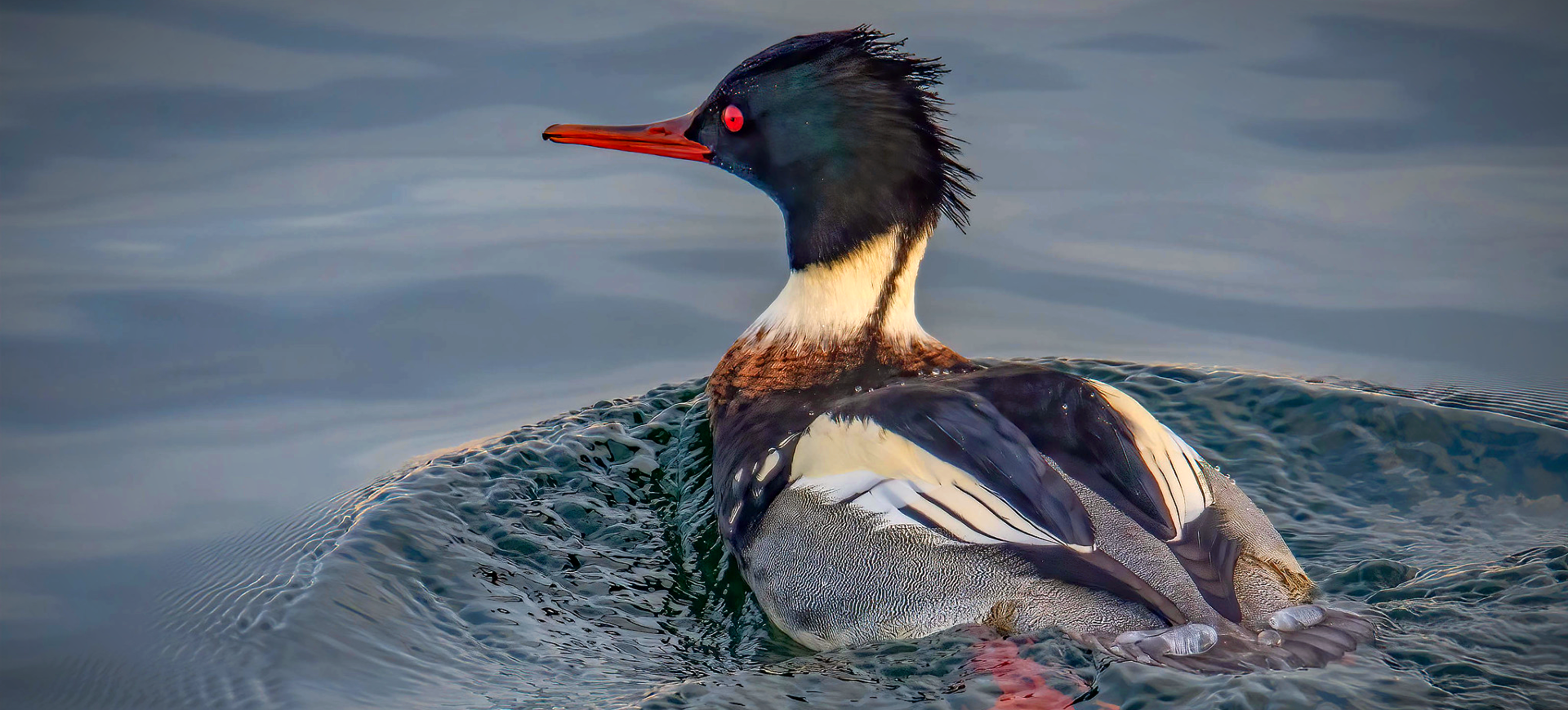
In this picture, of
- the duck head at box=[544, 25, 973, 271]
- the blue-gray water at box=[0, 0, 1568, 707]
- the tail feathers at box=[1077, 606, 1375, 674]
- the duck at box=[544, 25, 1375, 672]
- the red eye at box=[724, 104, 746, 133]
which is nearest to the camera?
the tail feathers at box=[1077, 606, 1375, 674]

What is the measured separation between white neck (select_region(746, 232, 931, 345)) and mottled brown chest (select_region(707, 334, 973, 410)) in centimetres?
4

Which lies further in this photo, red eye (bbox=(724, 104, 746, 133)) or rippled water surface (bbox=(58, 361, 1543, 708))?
red eye (bbox=(724, 104, 746, 133))

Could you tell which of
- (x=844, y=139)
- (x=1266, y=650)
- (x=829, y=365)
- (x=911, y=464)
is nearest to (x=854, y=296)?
(x=829, y=365)

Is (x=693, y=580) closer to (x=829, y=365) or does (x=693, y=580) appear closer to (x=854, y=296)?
(x=829, y=365)

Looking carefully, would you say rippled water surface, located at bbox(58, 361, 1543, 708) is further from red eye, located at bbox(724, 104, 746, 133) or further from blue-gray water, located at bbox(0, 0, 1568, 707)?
red eye, located at bbox(724, 104, 746, 133)

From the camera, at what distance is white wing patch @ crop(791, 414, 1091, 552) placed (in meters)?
4.13

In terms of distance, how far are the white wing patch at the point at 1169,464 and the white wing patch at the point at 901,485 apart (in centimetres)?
39

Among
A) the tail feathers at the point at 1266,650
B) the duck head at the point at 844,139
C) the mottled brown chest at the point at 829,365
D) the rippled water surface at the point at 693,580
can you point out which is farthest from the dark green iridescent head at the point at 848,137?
the tail feathers at the point at 1266,650

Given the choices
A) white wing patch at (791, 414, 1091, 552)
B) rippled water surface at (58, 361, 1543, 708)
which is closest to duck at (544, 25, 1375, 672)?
white wing patch at (791, 414, 1091, 552)

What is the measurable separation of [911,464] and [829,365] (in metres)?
1.18

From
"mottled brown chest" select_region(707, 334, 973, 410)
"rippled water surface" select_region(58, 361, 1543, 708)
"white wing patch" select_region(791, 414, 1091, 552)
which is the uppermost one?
"mottled brown chest" select_region(707, 334, 973, 410)

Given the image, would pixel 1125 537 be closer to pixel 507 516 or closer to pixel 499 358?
pixel 507 516

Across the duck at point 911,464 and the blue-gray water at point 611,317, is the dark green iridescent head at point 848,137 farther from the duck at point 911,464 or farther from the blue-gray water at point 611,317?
the blue-gray water at point 611,317

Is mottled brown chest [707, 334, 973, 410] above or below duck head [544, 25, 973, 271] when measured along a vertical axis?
below
